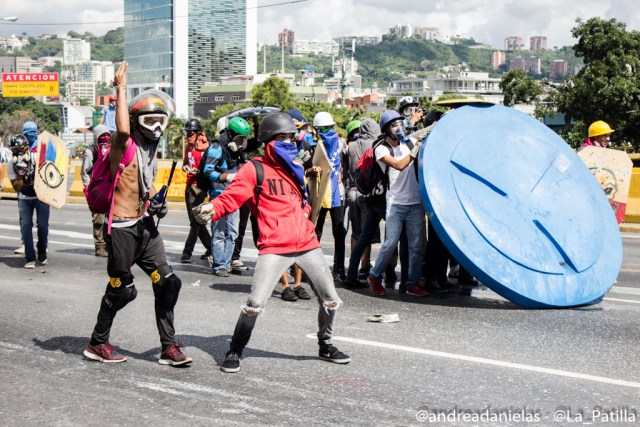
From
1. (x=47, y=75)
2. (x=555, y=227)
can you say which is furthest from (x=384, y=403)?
(x=47, y=75)

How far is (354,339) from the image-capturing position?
678cm

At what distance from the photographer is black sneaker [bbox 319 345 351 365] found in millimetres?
6035

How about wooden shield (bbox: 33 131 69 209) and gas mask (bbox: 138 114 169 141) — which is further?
wooden shield (bbox: 33 131 69 209)

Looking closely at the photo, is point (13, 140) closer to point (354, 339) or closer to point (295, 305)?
point (295, 305)

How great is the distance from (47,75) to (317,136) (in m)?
76.9

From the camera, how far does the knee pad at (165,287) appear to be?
6.05 m

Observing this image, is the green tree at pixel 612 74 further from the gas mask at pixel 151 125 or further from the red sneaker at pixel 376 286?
the gas mask at pixel 151 125

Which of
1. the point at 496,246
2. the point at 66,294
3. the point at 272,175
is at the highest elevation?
the point at 272,175

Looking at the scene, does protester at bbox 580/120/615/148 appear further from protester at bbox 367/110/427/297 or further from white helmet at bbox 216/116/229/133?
white helmet at bbox 216/116/229/133

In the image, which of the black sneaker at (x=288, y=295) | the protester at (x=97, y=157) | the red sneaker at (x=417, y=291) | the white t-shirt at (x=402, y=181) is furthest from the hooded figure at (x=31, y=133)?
the red sneaker at (x=417, y=291)

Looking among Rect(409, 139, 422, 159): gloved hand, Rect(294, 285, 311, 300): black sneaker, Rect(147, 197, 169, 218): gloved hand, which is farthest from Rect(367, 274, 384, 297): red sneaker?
Rect(147, 197, 169, 218): gloved hand

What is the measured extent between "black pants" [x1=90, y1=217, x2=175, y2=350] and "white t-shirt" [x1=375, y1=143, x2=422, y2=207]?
2958 millimetres

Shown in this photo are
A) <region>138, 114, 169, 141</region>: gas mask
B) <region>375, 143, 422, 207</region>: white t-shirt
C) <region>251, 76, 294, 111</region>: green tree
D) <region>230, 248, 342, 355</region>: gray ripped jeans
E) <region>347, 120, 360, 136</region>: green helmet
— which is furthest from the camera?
<region>251, 76, 294, 111</region>: green tree

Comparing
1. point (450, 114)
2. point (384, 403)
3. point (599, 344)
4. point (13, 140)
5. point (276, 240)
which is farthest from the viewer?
point (13, 140)
